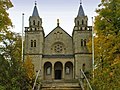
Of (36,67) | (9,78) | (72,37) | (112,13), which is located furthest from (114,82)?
(72,37)

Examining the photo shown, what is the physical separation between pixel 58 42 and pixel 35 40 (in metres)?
4.41

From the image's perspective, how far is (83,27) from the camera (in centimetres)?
5931

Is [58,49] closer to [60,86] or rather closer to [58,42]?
[58,42]

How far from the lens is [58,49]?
60625mm

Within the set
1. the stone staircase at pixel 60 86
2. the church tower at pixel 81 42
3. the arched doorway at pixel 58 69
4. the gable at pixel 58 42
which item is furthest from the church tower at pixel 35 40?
the stone staircase at pixel 60 86

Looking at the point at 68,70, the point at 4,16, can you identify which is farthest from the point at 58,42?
the point at 4,16

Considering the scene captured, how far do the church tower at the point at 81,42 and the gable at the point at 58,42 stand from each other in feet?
6.63

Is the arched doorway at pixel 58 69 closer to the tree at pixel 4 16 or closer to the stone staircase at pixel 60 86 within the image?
the stone staircase at pixel 60 86

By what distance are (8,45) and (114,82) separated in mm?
7217

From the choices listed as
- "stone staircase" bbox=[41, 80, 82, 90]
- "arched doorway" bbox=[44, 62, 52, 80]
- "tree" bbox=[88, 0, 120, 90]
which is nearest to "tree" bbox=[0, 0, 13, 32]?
"tree" bbox=[88, 0, 120, 90]

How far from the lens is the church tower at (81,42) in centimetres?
5769

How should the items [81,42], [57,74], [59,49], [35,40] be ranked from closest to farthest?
1. [35,40]
2. [81,42]
3. [59,49]
4. [57,74]

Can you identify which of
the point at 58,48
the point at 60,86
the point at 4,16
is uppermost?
the point at 58,48

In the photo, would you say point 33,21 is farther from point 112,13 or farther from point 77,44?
point 112,13
